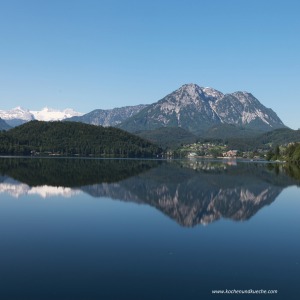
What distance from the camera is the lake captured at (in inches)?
794

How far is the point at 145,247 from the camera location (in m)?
28.8

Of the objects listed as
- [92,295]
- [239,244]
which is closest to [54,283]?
[92,295]

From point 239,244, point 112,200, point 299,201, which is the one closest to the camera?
point 239,244

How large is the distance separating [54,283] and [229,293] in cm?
878

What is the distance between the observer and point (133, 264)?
950 inches

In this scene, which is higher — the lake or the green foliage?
the green foliage

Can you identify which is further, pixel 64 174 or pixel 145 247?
pixel 64 174

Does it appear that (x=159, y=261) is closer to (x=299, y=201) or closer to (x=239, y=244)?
(x=239, y=244)

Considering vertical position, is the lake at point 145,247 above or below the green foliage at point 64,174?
below

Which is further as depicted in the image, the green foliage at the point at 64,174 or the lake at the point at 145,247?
the green foliage at the point at 64,174

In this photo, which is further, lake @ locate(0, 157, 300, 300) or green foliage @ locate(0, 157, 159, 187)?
green foliage @ locate(0, 157, 159, 187)

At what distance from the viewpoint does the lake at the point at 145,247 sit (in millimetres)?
20172

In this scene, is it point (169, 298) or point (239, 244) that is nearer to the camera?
point (169, 298)

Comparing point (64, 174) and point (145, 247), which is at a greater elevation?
point (64, 174)
